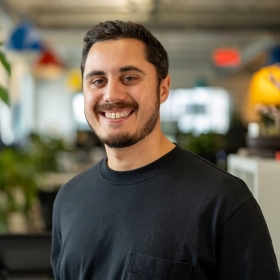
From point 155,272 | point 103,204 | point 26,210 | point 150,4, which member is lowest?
point 26,210

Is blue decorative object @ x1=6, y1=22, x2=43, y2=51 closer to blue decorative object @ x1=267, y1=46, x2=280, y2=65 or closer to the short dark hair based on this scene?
blue decorative object @ x1=267, y1=46, x2=280, y2=65

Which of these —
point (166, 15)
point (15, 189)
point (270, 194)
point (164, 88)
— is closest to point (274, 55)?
point (166, 15)

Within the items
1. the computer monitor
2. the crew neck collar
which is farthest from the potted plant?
the crew neck collar

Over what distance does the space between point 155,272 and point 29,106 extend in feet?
47.6

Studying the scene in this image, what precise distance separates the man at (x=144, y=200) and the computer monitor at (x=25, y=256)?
20.4 inches

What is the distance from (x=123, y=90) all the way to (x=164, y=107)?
47.2 feet

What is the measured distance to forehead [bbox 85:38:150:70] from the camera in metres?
1.25

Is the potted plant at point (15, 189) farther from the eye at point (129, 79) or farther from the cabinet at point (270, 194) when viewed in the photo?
the eye at point (129, 79)

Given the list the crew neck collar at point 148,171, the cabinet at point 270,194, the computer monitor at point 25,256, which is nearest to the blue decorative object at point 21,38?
the computer monitor at point 25,256

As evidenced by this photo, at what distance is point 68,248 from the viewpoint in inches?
52.5

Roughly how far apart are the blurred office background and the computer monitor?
1.56ft

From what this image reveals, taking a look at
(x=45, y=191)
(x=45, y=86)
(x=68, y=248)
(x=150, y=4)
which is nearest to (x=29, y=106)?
(x=45, y=86)

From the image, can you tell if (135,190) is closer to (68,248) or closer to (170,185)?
(170,185)

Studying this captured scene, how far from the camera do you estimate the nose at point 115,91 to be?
1.24 meters
